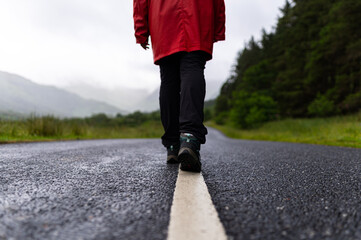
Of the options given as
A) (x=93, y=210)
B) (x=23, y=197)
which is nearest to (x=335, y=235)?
(x=93, y=210)

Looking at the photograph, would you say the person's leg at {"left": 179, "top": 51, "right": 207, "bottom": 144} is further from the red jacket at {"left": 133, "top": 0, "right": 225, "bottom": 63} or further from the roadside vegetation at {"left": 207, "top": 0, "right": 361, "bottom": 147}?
the roadside vegetation at {"left": 207, "top": 0, "right": 361, "bottom": 147}

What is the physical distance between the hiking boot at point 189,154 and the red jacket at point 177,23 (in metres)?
0.70

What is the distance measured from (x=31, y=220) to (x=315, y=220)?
100 cm

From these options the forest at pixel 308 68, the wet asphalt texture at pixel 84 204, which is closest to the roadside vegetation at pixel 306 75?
the forest at pixel 308 68

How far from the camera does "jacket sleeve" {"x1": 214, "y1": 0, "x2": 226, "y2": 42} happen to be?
218 centimetres

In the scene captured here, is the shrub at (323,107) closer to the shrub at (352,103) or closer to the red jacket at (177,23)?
the shrub at (352,103)

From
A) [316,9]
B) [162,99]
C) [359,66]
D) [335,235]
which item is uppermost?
[316,9]

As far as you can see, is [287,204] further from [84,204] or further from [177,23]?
[177,23]

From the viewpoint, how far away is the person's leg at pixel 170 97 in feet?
7.13

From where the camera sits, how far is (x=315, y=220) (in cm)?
89

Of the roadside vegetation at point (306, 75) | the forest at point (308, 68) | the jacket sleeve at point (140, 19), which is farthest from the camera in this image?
the forest at point (308, 68)

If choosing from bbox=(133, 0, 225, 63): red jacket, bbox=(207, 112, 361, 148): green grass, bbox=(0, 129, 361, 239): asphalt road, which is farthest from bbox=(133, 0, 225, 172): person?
bbox=(207, 112, 361, 148): green grass

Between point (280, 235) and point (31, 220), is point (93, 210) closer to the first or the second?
point (31, 220)

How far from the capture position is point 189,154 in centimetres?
169
